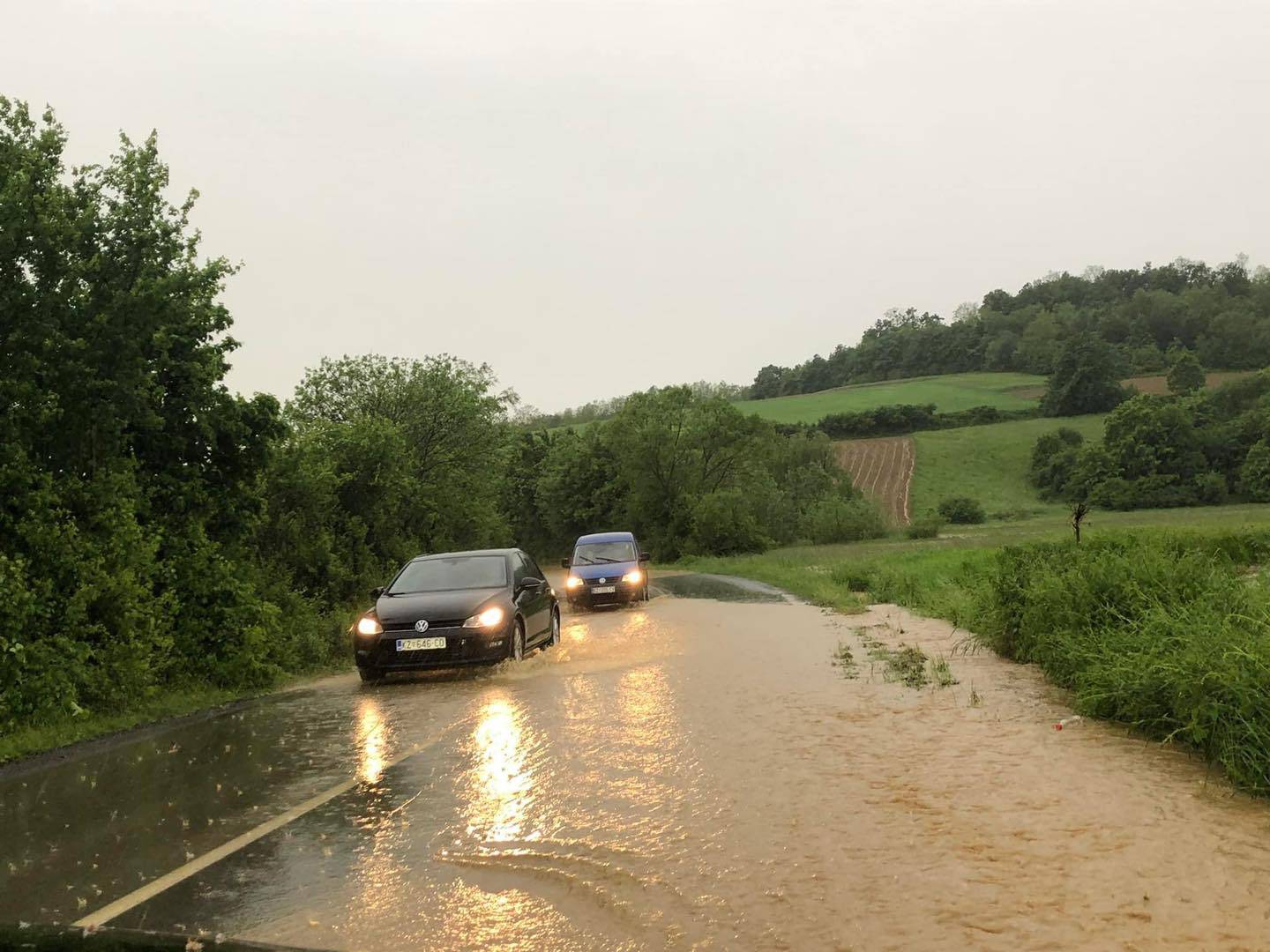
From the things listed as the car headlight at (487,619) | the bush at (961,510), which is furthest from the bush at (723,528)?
the car headlight at (487,619)

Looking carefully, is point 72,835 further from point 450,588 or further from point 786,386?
point 786,386

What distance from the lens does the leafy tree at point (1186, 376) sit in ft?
307

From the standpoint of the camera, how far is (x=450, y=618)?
1240cm

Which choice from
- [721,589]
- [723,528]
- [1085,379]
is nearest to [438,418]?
[721,589]

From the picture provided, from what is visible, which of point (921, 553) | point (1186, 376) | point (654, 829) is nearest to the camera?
point (654, 829)

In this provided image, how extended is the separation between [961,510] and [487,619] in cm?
6743

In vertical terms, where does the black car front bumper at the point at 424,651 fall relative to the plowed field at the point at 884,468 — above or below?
below

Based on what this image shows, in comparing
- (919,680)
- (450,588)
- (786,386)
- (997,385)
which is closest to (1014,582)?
(919,680)

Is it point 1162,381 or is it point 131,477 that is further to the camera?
point 1162,381

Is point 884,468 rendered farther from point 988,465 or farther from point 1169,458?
point 1169,458

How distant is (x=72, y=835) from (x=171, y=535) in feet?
24.8

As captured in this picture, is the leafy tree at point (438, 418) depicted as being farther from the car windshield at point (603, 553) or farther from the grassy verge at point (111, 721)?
the grassy verge at point (111, 721)

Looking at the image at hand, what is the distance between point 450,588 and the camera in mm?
13547

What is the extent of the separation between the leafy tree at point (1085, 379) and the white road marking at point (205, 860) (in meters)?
101
